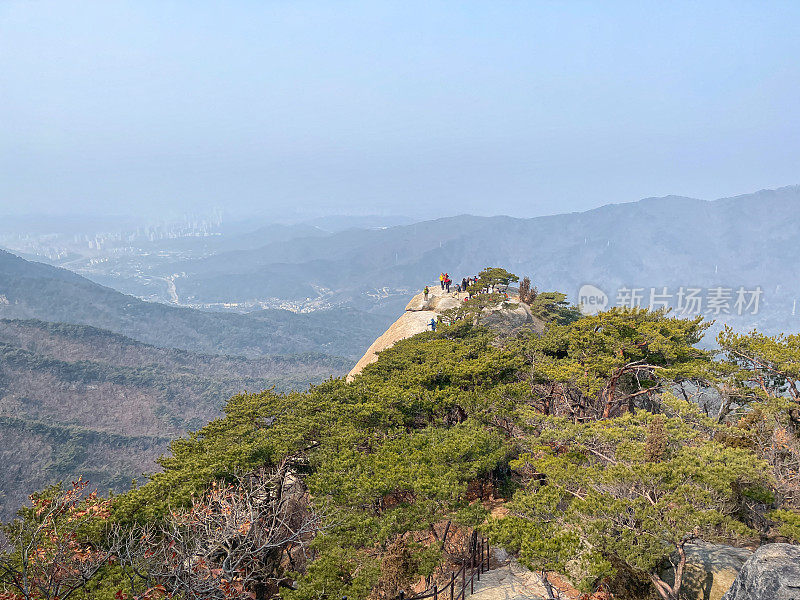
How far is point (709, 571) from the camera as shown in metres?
13.5

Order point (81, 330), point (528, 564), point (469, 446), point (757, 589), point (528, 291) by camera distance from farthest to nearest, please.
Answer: point (81, 330)
point (528, 291)
point (469, 446)
point (528, 564)
point (757, 589)

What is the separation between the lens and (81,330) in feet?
559

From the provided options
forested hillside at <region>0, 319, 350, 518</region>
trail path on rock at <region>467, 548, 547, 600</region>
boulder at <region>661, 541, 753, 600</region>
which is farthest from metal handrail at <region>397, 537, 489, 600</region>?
forested hillside at <region>0, 319, 350, 518</region>

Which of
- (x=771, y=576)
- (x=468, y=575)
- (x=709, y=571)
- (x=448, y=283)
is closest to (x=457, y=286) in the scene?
(x=448, y=283)

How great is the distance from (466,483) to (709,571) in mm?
7604

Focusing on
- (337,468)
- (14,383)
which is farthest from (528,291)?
(14,383)

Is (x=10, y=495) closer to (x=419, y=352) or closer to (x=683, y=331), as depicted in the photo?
(x=419, y=352)

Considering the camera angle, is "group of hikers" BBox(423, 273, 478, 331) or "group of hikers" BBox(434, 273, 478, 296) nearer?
"group of hikers" BBox(434, 273, 478, 296)

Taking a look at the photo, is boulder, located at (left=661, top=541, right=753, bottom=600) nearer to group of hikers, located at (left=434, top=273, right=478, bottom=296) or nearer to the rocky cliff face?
the rocky cliff face

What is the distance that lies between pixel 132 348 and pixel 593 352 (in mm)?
191378

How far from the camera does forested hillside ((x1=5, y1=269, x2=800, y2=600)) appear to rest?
40.4 feet

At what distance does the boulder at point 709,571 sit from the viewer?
1317cm

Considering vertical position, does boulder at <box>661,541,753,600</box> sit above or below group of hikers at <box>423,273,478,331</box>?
below

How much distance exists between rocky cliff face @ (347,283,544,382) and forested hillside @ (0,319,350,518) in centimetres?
4039
